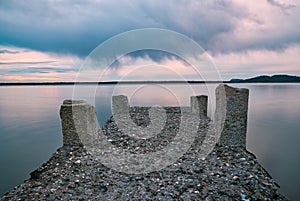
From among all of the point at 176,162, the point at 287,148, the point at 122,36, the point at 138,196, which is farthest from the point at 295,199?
the point at 122,36

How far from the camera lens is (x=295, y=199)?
15.8 feet

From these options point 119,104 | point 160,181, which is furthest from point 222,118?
point 119,104

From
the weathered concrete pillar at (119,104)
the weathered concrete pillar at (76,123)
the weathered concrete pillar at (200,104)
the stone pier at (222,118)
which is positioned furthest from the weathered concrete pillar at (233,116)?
the weathered concrete pillar at (119,104)

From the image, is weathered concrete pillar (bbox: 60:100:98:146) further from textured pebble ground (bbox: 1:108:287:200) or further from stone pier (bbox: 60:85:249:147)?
textured pebble ground (bbox: 1:108:287:200)

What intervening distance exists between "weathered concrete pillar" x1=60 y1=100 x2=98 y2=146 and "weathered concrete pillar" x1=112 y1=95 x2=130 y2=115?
4611 mm

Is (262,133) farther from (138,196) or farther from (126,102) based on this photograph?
(138,196)

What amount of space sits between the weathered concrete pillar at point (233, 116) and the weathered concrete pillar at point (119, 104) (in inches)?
227

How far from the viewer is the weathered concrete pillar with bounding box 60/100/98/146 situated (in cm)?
561

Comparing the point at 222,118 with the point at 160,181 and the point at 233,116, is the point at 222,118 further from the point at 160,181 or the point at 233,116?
the point at 160,181

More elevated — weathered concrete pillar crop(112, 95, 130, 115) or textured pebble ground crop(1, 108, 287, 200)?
weathered concrete pillar crop(112, 95, 130, 115)

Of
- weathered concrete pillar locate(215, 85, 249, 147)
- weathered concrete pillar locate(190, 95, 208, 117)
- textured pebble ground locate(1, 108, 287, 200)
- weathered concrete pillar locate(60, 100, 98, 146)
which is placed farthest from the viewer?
weathered concrete pillar locate(190, 95, 208, 117)

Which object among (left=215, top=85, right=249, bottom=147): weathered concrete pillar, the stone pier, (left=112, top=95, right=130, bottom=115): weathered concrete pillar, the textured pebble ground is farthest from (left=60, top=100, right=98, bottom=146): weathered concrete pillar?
(left=112, top=95, right=130, bottom=115): weathered concrete pillar

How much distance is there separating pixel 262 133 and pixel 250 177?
7.71 meters

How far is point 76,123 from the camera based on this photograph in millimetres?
5652
